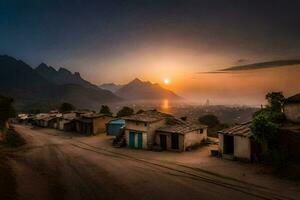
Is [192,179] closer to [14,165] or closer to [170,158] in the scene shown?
[170,158]

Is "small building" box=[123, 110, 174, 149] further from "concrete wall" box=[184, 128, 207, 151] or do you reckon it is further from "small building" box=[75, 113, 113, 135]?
"small building" box=[75, 113, 113, 135]

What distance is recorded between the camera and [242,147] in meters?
29.4

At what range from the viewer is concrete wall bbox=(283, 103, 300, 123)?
30.0 meters

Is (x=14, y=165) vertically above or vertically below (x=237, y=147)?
below

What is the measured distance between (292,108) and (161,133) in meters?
16.3

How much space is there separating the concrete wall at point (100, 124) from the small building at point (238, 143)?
1398 inches

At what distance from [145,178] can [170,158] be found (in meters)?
8.99

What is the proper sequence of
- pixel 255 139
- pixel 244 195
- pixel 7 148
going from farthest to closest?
pixel 7 148, pixel 255 139, pixel 244 195

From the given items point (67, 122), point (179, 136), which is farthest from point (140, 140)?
point (67, 122)

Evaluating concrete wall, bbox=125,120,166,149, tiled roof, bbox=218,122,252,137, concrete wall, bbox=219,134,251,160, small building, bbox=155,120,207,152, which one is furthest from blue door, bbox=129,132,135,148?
concrete wall, bbox=219,134,251,160

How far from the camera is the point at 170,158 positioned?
33.2 metres

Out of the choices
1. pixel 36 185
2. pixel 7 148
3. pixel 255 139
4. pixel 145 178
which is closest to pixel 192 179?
pixel 145 178

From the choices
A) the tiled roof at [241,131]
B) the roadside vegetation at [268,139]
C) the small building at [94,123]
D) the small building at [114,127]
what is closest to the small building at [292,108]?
the roadside vegetation at [268,139]

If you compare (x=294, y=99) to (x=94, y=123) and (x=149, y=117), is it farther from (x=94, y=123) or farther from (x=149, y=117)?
(x=94, y=123)
